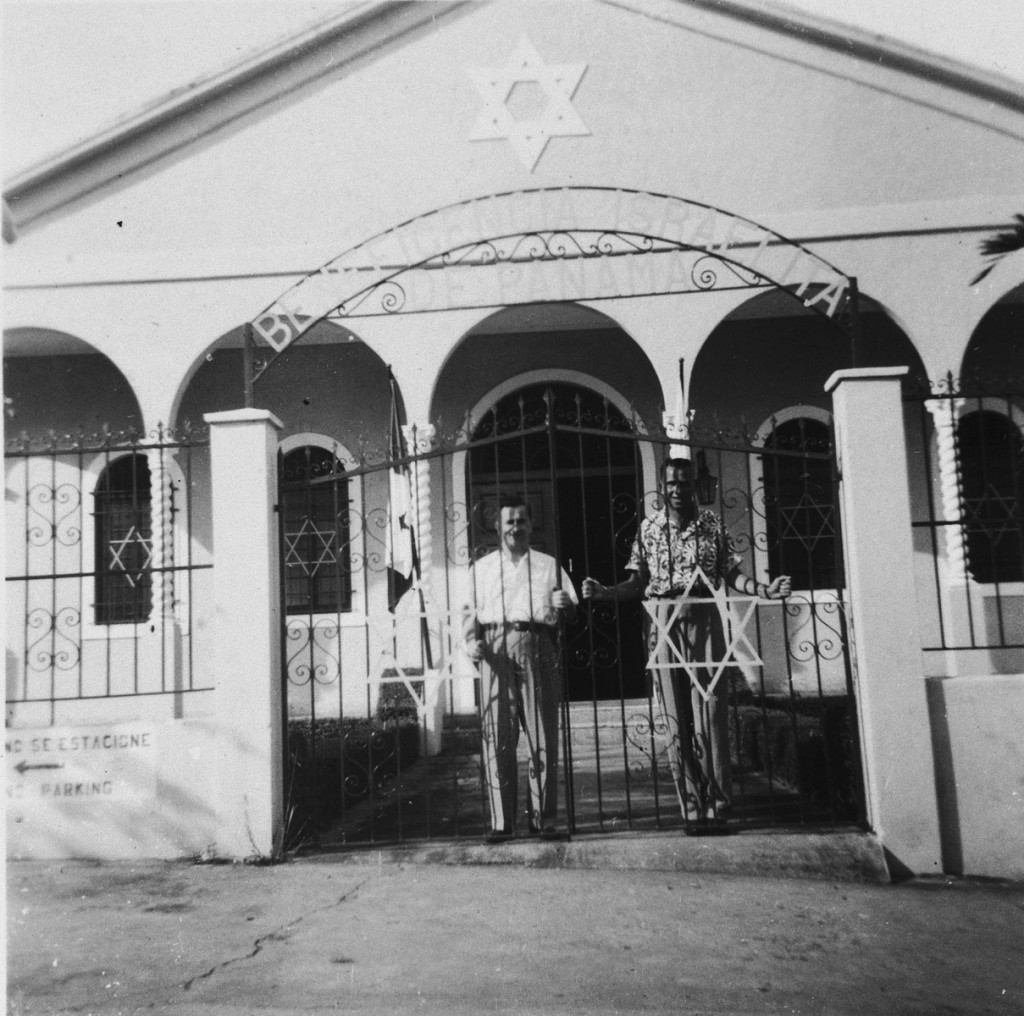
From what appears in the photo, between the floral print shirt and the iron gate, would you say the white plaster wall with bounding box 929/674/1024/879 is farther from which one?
the floral print shirt

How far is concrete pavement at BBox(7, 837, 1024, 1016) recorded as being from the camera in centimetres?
352

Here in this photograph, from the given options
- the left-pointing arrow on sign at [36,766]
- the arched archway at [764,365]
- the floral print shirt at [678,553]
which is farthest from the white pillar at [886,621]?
the arched archway at [764,365]

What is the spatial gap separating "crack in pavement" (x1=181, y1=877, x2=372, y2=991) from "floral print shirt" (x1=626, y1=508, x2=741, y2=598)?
2023 millimetres

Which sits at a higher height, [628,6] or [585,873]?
[628,6]

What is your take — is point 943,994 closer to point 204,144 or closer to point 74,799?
point 74,799

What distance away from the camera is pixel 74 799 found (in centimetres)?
530

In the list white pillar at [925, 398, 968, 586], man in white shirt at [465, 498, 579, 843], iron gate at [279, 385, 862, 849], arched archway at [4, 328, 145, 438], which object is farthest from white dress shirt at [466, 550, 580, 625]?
arched archway at [4, 328, 145, 438]

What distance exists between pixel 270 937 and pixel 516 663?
68.1 inches

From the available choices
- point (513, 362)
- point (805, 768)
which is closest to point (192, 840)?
point (805, 768)

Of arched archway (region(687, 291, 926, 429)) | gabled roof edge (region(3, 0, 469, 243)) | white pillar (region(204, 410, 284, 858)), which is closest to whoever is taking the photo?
white pillar (region(204, 410, 284, 858))

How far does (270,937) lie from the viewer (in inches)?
161

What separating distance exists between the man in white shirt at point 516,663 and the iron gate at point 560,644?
0.45ft

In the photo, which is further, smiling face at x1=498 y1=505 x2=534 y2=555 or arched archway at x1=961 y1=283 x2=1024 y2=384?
arched archway at x1=961 y1=283 x2=1024 y2=384

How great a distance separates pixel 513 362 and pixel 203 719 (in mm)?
6283
